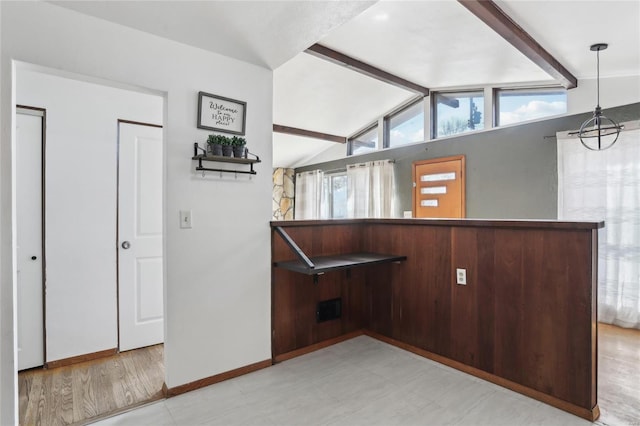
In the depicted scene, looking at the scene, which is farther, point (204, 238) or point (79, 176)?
point (79, 176)

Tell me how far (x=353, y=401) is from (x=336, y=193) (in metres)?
5.46

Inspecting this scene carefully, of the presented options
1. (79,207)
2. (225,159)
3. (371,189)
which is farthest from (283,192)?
(225,159)

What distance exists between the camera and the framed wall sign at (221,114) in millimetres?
2283

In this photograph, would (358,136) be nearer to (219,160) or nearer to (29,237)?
(219,160)

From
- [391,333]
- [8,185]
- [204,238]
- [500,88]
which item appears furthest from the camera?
[500,88]

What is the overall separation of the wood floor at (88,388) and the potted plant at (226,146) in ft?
5.24

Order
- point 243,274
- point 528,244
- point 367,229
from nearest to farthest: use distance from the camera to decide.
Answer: point 528,244
point 243,274
point 367,229

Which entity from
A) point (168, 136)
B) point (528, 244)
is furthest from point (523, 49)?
point (168, 136)

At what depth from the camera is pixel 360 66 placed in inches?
162

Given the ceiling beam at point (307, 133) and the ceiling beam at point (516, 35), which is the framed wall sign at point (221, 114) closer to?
the ceiling beam at point (516, 35)

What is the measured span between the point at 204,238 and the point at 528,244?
2066 mm

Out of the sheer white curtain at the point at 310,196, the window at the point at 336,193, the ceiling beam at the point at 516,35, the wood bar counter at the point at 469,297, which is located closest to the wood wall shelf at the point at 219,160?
the wood bar counter at the point at 469,297

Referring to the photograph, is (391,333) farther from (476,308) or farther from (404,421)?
(404,421)

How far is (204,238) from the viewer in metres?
2.30
